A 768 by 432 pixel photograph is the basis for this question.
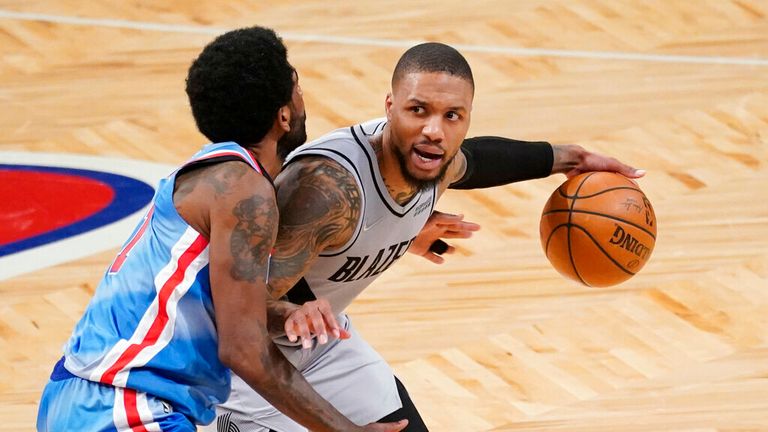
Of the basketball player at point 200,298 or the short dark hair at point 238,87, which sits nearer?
the basketball player at point 200,298

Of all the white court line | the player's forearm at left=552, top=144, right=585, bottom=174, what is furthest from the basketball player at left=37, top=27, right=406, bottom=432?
the white court line

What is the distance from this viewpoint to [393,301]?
7.00m

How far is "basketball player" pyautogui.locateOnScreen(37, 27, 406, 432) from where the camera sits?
3.78m

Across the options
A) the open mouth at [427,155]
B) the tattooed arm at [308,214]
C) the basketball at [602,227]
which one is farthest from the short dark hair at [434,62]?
the basketball at [602,227]

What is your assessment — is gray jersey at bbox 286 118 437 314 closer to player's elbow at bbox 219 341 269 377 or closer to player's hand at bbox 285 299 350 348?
player's hand at bbox 285 299 350 348

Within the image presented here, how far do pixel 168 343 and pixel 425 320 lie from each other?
10.0ft

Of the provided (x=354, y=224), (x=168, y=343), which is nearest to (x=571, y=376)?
(x=354, y=224)

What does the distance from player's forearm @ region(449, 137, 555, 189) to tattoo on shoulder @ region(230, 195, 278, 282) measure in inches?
64.1

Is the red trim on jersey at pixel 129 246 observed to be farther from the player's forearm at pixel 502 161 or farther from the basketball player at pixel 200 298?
the player's forearm at pixel 502 161

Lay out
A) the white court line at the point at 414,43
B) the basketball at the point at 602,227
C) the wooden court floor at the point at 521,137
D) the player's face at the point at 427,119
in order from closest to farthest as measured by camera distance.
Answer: the player's face at the point at 427,119, the basketball at the point at 602,227, the wooden court floor at the point at 521,137, the white court line at the point at 414,43

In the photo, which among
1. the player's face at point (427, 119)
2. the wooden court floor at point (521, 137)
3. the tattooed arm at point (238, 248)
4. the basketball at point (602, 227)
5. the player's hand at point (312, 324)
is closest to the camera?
the tattooed arm at point (238, 248)

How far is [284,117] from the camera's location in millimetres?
4090

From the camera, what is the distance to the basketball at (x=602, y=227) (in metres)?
5.25

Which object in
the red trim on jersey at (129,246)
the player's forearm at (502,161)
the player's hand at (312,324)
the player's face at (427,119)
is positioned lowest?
the player's forearm at (502,161)
